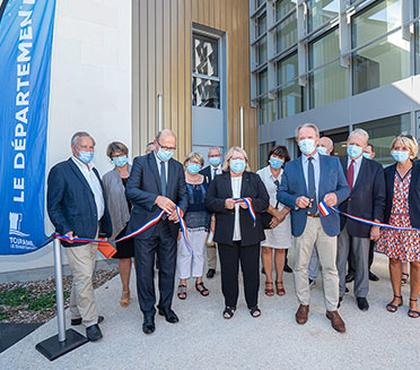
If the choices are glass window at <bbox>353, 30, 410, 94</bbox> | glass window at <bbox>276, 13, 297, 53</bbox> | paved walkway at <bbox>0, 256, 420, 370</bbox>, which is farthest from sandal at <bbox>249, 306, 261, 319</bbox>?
glass window at <bbox>276, 13, 297, 53</bbox>

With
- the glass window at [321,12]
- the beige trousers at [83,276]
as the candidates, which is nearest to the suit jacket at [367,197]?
the beige trousers at [83,276]

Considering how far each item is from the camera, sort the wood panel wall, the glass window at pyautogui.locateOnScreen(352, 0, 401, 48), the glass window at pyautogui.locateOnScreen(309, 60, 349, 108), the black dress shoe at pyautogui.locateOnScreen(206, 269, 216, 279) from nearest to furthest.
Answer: the black dress shoe at pyautogui.locateOnScreen(206, 269, 216, 279)
the glass window at pyautogui.locateOnScreen(352, 0, 401, 48)
the glass window at pyautogui.locateOnScreen(309, 60, 349, 108)
the wood panel wall

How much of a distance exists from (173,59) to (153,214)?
6389mm

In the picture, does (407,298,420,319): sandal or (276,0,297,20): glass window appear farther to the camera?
(276,0,297,20): glass window

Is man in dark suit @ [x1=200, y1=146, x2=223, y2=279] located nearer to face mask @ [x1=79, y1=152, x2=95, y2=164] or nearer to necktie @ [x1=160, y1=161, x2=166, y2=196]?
necktie @ [x1=160, y1=161, x2=166, y2=196]

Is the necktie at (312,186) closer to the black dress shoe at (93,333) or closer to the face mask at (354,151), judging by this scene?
the face mask at (354,151)

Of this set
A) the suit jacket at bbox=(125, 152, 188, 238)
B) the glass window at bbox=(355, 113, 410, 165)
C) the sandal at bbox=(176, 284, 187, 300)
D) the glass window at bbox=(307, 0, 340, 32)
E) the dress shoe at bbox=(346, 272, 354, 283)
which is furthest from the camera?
the glass window at bbox=(307, 0, 340, 32)

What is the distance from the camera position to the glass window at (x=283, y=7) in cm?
842

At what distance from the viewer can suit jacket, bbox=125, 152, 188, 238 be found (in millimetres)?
2686

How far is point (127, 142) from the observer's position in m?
5.23

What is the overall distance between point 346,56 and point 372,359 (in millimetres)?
6262

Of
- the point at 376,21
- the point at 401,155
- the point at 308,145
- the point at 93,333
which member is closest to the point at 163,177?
the point at 308,145

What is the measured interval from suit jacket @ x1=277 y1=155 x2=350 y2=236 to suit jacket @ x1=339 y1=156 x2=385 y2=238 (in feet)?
1.29

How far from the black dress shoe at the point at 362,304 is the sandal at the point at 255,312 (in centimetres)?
104
